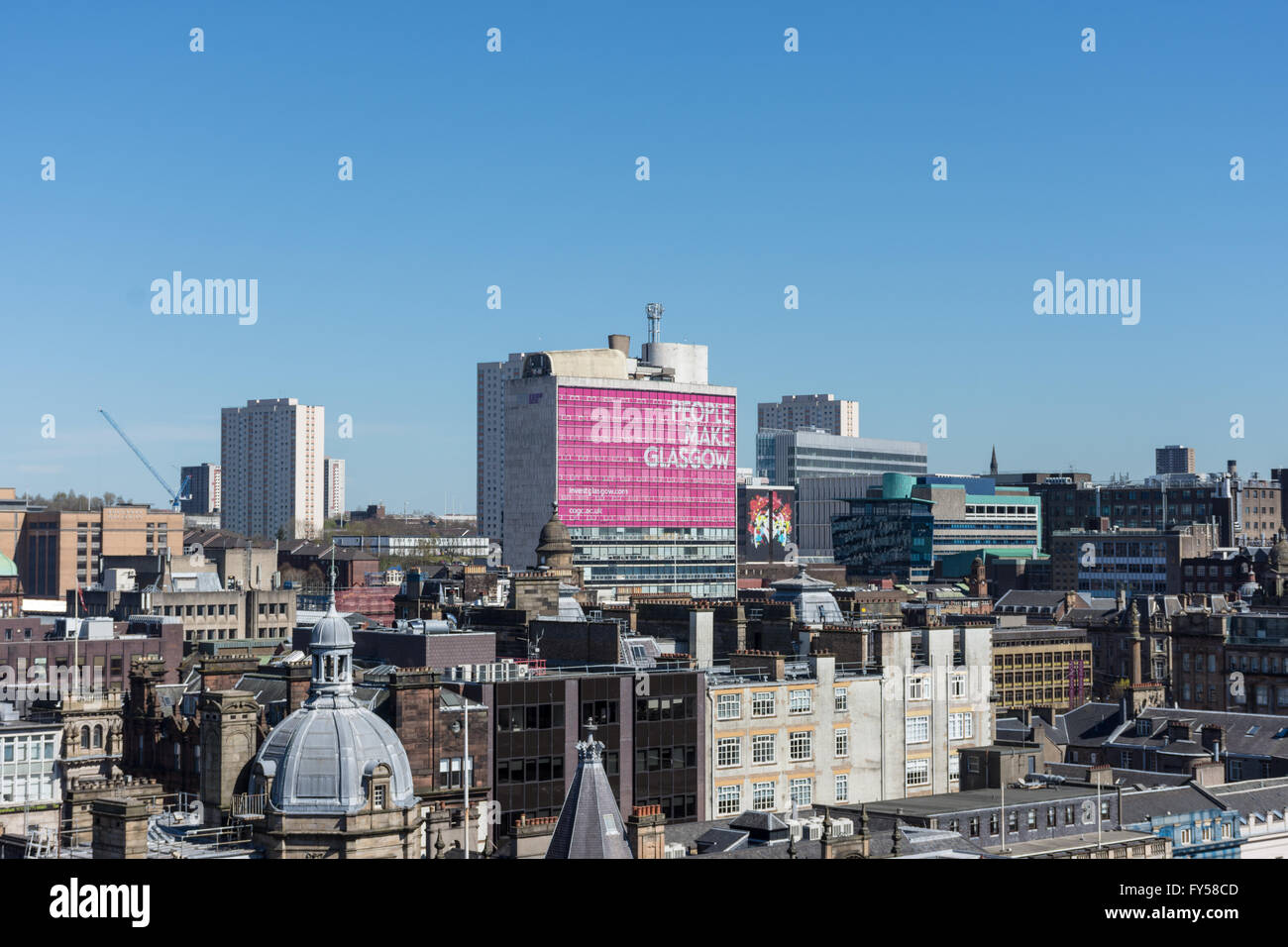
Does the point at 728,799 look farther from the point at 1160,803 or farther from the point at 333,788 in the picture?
the point at 333,788

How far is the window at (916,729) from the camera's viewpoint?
294ft

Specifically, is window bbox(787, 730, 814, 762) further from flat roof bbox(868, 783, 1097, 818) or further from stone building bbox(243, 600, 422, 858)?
stone building bbox(243, 600, 422, 858)

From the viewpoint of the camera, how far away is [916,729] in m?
90.3

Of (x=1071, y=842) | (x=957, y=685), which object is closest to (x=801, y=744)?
(x=957, y=685)

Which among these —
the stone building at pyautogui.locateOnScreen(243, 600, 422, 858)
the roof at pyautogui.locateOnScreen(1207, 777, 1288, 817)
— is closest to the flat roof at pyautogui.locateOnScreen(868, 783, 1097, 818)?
the roof at pyautogui.locateOnScreen(1207, 777, 1288, 817)

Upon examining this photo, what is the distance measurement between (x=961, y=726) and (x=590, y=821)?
48.3 meters

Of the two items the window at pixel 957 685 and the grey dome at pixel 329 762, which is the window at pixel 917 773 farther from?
the grey dome at pixel 329 762

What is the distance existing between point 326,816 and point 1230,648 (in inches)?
4125

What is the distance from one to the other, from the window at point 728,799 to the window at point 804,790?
3.73m

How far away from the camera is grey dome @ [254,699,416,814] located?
178ft
